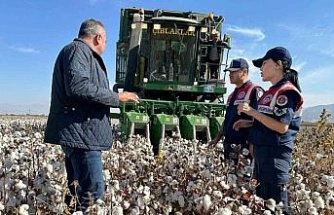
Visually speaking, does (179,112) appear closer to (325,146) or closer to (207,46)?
(207,46)

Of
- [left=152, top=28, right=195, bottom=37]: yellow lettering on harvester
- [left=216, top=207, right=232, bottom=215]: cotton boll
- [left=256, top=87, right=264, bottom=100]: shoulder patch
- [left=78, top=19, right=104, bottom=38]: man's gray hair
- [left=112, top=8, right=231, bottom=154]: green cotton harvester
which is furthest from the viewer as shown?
[left=152, top=28, right=195, bottom=37]: yellow lettering on harvester

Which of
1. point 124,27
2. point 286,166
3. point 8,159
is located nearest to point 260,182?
point 286,166

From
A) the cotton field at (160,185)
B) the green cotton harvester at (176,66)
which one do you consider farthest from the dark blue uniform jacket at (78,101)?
the green cotton harvester at (176,66)

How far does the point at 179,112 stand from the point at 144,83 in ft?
5.65

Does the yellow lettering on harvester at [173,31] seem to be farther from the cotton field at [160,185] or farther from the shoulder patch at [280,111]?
the shoulder patch at [280,111]

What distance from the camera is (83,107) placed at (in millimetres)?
4102

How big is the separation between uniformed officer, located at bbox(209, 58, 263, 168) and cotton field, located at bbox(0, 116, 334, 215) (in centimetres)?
22

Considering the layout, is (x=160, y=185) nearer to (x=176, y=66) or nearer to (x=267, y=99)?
(x=267, y=99)

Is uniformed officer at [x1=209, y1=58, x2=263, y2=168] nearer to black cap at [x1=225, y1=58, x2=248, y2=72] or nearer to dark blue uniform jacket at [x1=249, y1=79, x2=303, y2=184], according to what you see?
black cap at [x1=225, y1=58, x2=248, y2=72]

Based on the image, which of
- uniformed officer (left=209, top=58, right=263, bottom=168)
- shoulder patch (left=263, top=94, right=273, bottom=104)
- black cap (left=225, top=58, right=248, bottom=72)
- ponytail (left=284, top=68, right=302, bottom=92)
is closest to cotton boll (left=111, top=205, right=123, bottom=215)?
shoulder patch (left=263, top=94, right=273, bottom=104)

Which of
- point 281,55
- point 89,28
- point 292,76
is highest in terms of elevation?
point 89,28

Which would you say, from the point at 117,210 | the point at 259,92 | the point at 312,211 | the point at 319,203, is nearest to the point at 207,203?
the point at 117,210

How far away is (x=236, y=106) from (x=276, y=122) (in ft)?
4.63

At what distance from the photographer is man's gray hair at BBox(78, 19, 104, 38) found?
4238 mm
